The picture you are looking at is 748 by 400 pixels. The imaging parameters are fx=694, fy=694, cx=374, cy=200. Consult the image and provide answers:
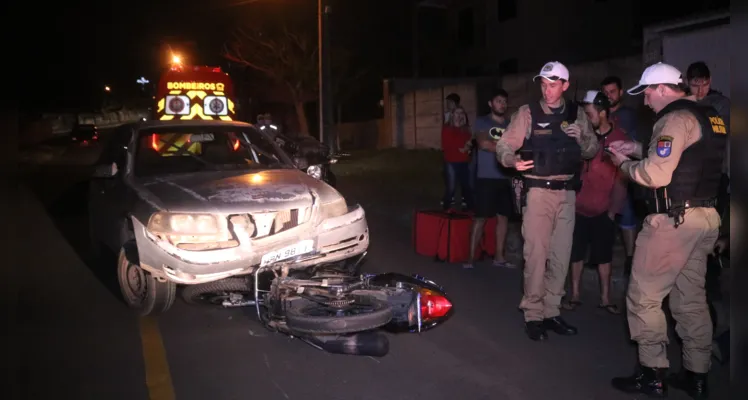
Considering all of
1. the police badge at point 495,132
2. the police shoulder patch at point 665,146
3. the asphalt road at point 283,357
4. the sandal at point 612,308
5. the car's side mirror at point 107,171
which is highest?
the police badge at point 495,132

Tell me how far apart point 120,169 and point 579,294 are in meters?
4.46

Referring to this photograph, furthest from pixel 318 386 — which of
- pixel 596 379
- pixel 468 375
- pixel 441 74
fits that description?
pixel 441 74

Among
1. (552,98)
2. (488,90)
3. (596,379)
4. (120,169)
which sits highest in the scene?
(488,90)

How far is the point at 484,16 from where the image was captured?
30500mm

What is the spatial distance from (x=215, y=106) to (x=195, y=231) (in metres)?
9.83

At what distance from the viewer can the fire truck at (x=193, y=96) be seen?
14633mm

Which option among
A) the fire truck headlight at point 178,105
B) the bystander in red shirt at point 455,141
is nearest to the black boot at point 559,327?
the bystander in red shirt at point 455,141

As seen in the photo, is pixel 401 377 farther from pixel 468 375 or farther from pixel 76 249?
pixel 76 249

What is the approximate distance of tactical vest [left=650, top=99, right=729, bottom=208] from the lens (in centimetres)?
415

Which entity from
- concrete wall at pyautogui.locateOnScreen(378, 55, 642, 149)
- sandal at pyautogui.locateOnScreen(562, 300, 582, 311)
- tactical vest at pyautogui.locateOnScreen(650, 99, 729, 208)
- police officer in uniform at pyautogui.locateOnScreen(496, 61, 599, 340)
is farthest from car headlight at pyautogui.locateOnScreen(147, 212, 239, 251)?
concrete wall at pyautogui.locateOnScreen(378, 55, 642, 149)

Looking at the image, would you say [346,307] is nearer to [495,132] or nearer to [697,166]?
[697,166]

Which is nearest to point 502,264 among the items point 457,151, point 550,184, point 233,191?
point 457,151

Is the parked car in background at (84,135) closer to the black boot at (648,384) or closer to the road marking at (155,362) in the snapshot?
the road marking at (155,362)

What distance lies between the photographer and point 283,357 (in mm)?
5148
